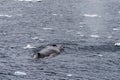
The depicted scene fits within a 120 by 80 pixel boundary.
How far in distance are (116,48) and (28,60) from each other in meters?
4.63

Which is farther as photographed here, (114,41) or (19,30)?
(19,30)

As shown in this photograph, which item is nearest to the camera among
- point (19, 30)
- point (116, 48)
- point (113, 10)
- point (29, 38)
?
point (116, 48)

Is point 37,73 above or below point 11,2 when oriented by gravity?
below

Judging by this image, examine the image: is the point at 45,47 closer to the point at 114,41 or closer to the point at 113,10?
the point at 114,41

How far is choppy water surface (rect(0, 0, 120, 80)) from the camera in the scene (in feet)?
48.8

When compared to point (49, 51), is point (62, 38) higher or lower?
higher

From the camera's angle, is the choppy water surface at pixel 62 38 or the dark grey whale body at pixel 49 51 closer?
the choppy water surface at pixel 62 38

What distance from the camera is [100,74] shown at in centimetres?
1454

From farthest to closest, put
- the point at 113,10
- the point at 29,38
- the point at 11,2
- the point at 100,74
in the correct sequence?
1. the point at 11,2
2. the point at 113,10
3. the point at 29,38
4. the point at 100,74

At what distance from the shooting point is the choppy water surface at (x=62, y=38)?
14.9 meters

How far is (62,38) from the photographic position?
18906mm

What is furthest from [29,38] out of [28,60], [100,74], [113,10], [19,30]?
[113,10]

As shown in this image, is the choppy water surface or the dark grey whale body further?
the dark grey whale body

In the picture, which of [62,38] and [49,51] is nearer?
[49,51]
